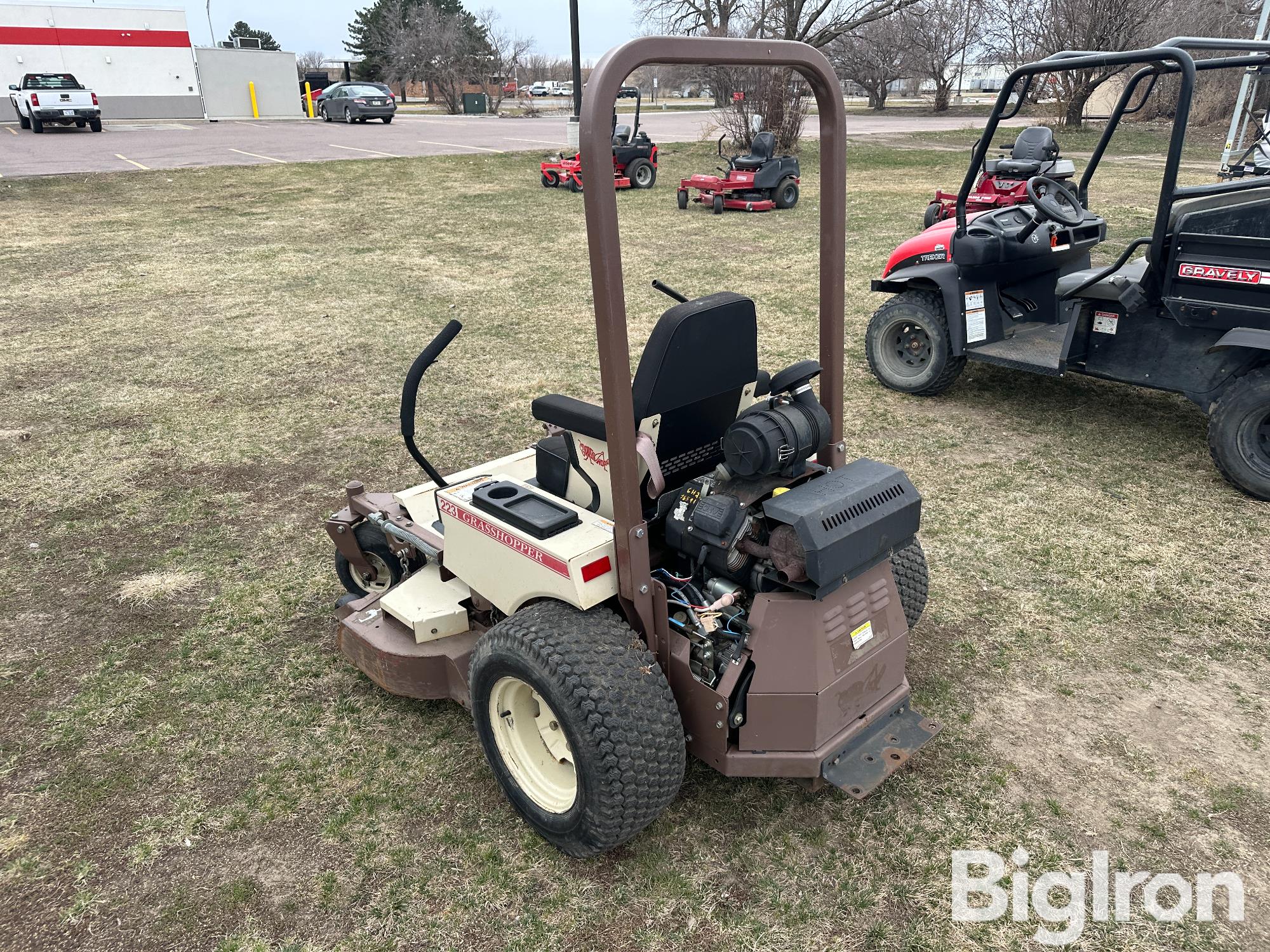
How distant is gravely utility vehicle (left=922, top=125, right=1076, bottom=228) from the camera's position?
9734 millimetres

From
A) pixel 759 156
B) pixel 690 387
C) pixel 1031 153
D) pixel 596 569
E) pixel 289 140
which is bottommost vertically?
pixel 596 569

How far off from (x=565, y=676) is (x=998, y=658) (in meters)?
1.90

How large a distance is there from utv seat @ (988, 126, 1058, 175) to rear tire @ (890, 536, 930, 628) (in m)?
8.30

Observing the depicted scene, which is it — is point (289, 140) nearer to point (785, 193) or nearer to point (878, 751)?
point (785, 193)

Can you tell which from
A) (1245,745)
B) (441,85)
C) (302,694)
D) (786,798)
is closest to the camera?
(786,798)

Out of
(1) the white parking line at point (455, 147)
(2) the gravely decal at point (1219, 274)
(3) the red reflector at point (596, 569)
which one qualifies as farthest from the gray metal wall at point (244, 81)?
(3) the red reflector at point (596, 569)

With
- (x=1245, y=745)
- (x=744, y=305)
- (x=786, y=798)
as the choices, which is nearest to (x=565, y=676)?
(x=786, y=798)

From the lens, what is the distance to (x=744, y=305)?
251 cm

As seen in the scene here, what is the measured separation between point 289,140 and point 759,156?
15582mm

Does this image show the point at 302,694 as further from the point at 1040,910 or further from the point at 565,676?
the point at 1040,910

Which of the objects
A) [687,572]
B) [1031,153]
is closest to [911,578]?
[687,572]

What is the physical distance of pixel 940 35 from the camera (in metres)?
35.3

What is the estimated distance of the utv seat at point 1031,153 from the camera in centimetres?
981

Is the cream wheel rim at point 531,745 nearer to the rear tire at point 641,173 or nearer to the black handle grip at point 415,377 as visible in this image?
the black handle grip at point 415,377
